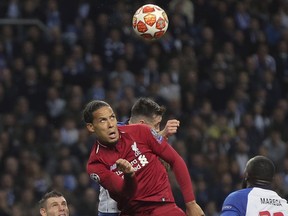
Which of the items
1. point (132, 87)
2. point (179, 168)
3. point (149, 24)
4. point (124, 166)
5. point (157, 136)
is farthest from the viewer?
point (132, 87)

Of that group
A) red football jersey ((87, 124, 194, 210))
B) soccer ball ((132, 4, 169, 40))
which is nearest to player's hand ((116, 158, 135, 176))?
red football jersey ((87, 124, 194, 210))

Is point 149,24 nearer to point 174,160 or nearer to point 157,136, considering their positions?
point 157,136

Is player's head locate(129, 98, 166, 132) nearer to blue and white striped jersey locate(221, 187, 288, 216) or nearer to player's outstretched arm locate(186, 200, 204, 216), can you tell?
A: player's outstretched arm locate(186, 200, 204, 216)

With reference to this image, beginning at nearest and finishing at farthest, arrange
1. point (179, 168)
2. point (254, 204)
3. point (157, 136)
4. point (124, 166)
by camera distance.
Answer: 1. point (124, 166)
2. point (254, 204)
3. point (179, 168)
4. point (157, 136)

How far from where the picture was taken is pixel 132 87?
15867mm

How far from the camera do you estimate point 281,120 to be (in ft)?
54.0

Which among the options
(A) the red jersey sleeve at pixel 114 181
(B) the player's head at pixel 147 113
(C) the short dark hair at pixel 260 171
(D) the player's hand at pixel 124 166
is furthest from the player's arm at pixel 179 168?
(B) the player's head at pixel 147 113

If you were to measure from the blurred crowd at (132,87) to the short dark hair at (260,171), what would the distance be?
5.67 metres

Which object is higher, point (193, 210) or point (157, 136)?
point (157, 136)

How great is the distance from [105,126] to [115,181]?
48 cm

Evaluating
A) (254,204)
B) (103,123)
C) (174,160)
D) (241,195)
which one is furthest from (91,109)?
(254,204)

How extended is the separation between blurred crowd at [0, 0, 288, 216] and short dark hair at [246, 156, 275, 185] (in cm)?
567

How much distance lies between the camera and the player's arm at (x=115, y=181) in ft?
24.4

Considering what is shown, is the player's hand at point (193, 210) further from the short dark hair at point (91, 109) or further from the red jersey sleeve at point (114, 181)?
the short dark hair at point (91, 109)
